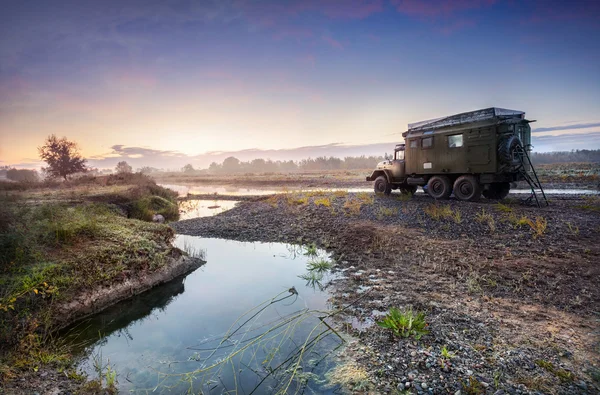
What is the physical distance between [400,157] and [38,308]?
17970mm

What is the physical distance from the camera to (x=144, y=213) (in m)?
17.8

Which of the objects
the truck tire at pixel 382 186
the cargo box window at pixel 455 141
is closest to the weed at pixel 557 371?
the cargo box window at pixel 455 141

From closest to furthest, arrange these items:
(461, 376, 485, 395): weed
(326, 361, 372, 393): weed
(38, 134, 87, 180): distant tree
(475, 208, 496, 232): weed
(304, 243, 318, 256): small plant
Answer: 1. (461, 376, 485, 395): weed
2. (326, 361, 372, 393): weed
3. (475, 208, 496, 232): weed
4. (304, 243, 318, 256): small plant
5. (38, 134, 87, 180): distant tree

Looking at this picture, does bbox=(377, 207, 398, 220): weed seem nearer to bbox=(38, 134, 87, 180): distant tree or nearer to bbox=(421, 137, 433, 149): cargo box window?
bbox=(421, 137, 433, 149): cargo box window

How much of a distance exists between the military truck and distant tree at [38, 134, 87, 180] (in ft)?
136

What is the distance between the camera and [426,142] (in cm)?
1650

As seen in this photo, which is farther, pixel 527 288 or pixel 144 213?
pixel 144 213

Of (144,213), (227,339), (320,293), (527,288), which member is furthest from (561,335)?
(144,213)

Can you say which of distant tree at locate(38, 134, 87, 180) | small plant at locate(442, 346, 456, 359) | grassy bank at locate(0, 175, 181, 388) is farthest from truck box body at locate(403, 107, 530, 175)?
distant tree at locate(38, 134, 87, 180)

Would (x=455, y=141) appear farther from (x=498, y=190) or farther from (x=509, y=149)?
(x=498, y=190)

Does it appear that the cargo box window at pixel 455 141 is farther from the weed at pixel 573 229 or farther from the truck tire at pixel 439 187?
the weed at pixel 573 229

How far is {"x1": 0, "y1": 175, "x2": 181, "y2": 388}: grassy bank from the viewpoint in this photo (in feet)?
15.3

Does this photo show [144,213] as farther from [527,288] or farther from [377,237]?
[527,288]

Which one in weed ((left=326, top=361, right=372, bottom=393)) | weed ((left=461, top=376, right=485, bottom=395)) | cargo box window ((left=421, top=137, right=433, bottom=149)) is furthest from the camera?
cargo box window ((left=421, top=137, right=433, bottom=149))
